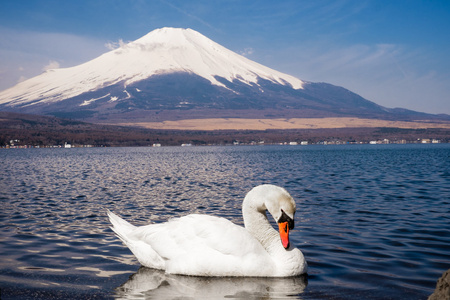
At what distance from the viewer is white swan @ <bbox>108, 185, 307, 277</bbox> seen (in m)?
8.24

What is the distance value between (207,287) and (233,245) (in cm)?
90

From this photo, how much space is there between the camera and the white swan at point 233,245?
824cm

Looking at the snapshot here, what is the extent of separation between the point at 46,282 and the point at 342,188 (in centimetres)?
1937

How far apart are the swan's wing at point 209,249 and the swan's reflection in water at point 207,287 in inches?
6.4

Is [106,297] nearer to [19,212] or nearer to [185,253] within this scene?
[185,253]

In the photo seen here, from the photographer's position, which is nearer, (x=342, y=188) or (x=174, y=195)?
(x=174, y=195)

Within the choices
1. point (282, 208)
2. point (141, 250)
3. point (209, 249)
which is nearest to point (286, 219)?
point (282, 208)

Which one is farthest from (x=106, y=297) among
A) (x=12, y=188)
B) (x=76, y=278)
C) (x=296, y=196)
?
(x=12, y=188)

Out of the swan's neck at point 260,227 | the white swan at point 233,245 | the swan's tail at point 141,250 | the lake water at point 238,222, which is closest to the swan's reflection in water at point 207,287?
the lake water at point 238,222

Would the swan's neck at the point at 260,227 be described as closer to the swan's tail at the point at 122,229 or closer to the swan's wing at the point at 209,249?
the swan's wing at the point at 209,249

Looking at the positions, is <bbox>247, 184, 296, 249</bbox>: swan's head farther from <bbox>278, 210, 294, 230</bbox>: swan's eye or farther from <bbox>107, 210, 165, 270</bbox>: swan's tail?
<bbox>107, 210, 165, 270</bbox>: swan's tail

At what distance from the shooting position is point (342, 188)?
24594 mm

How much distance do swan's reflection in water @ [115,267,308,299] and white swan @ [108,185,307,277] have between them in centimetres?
14

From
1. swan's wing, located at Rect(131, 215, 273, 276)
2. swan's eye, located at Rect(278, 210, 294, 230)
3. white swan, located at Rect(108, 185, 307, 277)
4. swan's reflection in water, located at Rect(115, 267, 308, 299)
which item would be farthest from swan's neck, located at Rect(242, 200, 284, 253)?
swan's reflection in water, located at Rect(115, 267, 308, 299)
